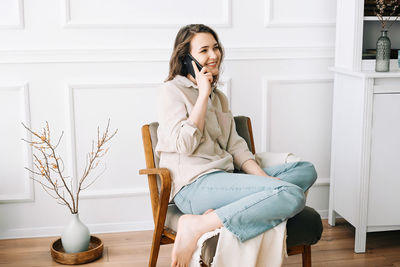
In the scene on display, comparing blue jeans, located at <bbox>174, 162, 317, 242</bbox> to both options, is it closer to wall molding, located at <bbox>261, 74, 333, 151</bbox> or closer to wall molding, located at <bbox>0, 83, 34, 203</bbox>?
wall molding, located at <bbox>261, 74, 333, 151</bbox>

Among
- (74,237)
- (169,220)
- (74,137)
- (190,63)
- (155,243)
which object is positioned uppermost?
(190,63)

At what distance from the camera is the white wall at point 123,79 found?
2785 millimetres

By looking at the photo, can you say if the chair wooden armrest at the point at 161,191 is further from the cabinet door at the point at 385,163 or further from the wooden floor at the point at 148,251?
the cabinet door at the point at 385,163

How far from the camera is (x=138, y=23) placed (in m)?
2.83

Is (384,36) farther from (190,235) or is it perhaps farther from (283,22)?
(190,235)

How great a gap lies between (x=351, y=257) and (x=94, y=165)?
1.46 meters

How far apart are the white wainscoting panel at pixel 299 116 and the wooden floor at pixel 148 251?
505 mm

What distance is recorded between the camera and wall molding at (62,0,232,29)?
2760 mm

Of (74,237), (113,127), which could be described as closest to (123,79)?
(113,127)

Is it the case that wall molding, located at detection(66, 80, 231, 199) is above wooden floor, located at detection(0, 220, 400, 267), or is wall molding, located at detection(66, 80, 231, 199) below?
above

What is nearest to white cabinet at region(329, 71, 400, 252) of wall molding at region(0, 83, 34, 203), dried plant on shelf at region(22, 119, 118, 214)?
dried plant on shelf at region(22, 119, 118, 214)

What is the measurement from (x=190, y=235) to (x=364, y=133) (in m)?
1.16

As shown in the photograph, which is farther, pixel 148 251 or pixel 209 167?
pixel 148 251

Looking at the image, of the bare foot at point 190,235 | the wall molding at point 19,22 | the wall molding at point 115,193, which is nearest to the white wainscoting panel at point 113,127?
the wall molding at point 115,193
